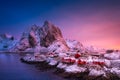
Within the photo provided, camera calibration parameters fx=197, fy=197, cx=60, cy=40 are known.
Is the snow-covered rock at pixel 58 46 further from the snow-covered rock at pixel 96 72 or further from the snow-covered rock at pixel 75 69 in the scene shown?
the snow-covered rock at pixel 96 72

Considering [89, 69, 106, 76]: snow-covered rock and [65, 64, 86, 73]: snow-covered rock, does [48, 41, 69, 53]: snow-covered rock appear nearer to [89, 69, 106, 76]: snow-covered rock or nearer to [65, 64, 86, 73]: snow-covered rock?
[65, 64, 86, 73]: snow-covered rock

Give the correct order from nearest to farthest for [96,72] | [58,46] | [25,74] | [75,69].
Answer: [96,72], [75,69], [25,74], [58,46]

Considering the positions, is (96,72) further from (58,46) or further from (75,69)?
(58,46)

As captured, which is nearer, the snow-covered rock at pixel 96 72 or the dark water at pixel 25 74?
the snow-covered rock at pixel 96 72

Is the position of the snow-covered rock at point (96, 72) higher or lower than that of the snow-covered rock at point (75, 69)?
lower

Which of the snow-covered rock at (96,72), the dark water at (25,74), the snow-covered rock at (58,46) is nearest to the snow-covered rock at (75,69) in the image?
the snow-covered rock at (96,72)

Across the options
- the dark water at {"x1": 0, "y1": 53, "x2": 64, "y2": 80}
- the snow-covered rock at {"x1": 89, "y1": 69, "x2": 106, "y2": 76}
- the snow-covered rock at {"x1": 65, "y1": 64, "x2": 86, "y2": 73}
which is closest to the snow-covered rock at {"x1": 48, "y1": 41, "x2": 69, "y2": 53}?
the dark water at {"x1": 0, "y1": 53, "x2": 64, "y2": 80}

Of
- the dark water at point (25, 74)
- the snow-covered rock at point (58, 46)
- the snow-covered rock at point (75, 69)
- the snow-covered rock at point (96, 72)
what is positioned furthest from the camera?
the snow-covered rock at point (58, 46)

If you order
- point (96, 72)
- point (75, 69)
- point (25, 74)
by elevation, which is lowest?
point (96, 72)

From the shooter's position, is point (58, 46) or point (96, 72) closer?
point (96, 72)

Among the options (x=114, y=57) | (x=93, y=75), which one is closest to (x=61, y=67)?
(x=93, y=75)

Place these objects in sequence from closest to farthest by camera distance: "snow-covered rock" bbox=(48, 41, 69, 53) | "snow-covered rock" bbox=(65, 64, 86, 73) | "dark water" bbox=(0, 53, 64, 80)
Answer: "snow-covered rock" bbox=(65, 64, 86, 73) → "dark water" bbox=(0, 53, 64, 80) → "snow-covered rock" bbox=(48, 41, 69, 53)

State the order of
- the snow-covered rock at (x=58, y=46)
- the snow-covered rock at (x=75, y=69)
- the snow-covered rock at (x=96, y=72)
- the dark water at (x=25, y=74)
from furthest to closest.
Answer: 1. the snow-covered rock at (x=58, y=46)
2. the dark water at (x=25, y=74)
3. the snow-covered rock at (x=75, y=69)
4. the snow-covered rock at (x=96, y=72)

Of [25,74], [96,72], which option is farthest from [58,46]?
[96,72]
